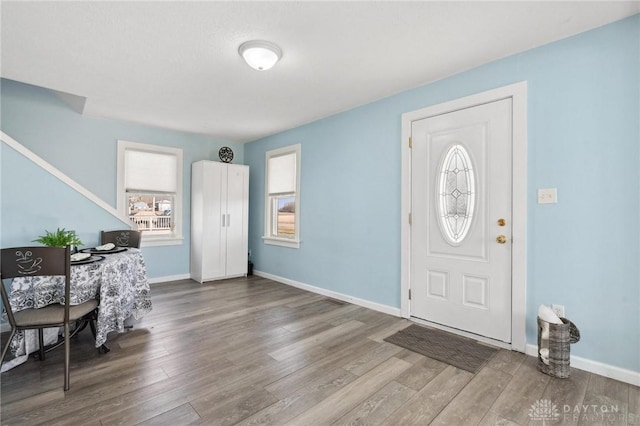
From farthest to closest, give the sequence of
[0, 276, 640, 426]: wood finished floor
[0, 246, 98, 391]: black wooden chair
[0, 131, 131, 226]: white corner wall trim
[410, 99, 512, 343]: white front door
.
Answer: [0, 131, 131, 226]: white corner wall trim → [410, 99, 512, 343]: white front door → [0, 246, 98, 391]: black wooden chair → [0, 276, 640, 426]: wood finished floor

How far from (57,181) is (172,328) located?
190 cm

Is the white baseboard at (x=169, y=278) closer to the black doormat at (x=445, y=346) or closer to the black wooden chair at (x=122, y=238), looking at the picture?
the black wooden chair at (x=122, y=238)

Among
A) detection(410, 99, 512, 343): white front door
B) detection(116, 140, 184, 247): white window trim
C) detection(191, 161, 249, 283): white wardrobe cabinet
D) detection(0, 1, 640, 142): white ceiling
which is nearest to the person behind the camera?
detection(0, 1, 640, 142): white ceiling

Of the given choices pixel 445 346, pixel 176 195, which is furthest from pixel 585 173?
pixel 176 195

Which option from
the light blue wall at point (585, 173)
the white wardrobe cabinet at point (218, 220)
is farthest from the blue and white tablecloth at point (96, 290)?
the light blue wall at point (585, 173)

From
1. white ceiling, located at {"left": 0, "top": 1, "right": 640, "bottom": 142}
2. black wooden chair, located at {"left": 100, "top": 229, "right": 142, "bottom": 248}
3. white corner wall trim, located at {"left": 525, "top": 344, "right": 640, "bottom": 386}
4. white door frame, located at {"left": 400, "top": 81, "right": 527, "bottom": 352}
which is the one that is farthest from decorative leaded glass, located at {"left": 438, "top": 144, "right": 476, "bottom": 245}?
black wooden chair, located at {"left": 100, "top": 229, "right": 142, "bottom": 248}

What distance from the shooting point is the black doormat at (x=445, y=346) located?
2377 millimetres

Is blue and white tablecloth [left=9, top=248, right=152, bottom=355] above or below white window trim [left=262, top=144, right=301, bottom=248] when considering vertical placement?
below

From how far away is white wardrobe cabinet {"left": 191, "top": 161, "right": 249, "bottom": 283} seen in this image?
195 inches

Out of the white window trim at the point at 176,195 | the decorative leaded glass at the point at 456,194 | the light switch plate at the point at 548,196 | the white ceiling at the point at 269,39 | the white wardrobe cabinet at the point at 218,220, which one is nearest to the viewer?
the white ceiling at the point at 269,39

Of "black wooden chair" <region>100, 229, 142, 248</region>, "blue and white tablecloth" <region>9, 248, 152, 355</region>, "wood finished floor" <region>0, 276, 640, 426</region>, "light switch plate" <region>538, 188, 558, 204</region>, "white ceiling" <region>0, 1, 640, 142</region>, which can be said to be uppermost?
"white ceiling" <region>0, 1, 640, 142</region>

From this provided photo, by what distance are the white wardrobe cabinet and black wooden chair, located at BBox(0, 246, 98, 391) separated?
2875 millimetres

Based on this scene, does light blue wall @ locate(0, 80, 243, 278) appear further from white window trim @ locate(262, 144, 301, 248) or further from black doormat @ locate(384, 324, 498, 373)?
black doormat @ locate(384, 324, 498, 373)

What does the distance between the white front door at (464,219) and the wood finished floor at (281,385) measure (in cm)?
49
